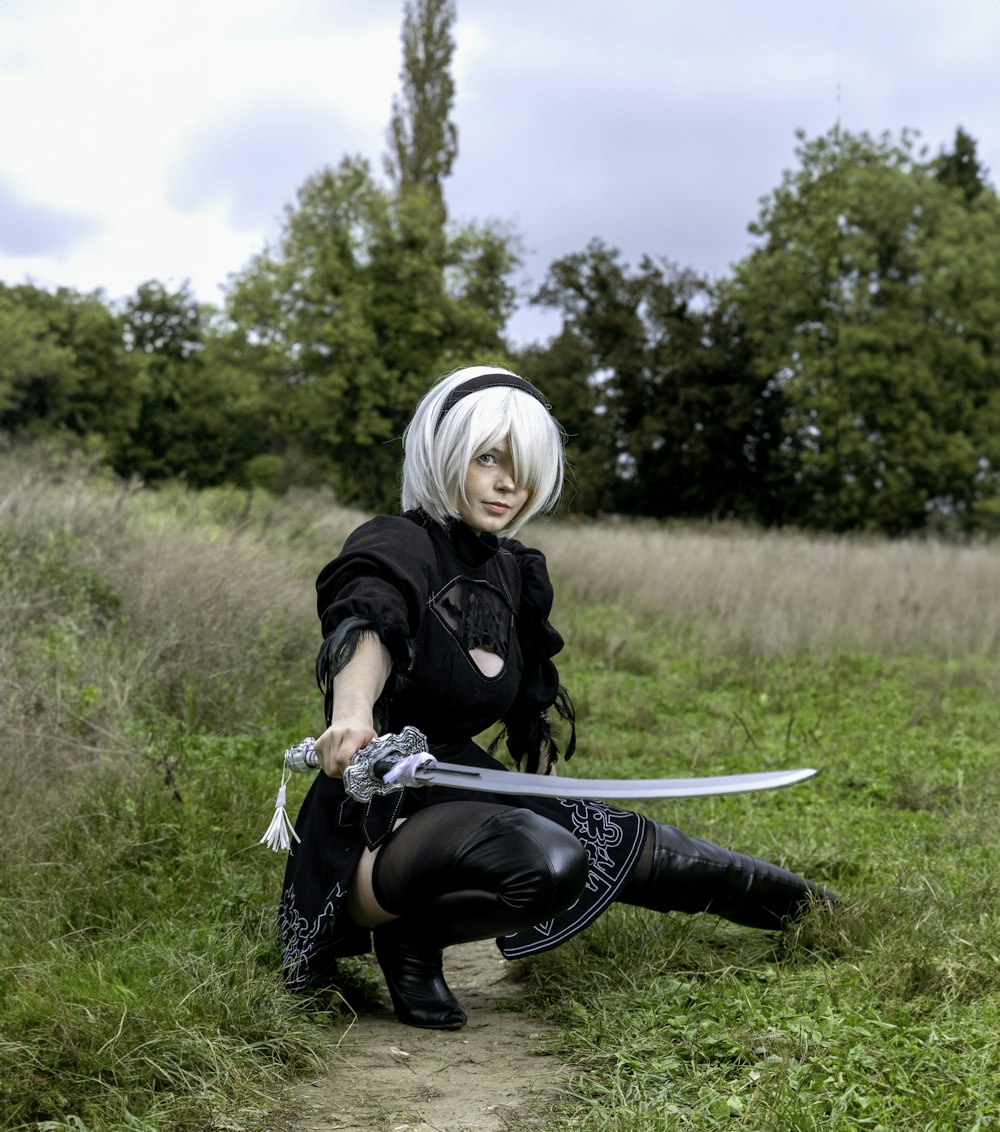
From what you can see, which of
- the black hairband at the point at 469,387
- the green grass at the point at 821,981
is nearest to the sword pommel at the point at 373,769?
the green grass at the point at 821,981

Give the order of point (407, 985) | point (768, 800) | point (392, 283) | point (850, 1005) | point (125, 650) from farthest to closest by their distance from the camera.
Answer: point (392, 283) → point (125, 650) → point (768, 800) → point (407, 985) → point (850, 1005)

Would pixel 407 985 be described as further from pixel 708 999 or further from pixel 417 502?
pixel 417 502

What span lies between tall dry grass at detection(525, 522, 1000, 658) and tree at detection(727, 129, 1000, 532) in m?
16.4

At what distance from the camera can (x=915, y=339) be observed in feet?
104

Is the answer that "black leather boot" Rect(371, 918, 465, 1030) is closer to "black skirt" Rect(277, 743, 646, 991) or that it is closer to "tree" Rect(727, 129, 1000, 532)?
"black skirt" Rect(277, 743, 646, 991)

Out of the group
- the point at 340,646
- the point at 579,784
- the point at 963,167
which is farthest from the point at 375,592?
the point at 963,167

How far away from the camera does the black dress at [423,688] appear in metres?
2.95

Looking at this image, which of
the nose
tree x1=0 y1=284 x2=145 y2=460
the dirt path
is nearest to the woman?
the nose

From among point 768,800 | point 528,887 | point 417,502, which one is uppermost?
point 417,502

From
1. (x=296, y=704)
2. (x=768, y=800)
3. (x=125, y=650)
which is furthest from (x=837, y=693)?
(x=125, y=650)

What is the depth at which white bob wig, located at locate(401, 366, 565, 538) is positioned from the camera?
3113mm

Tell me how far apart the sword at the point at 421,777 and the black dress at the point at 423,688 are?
0.27 metres

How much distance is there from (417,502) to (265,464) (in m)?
32.9

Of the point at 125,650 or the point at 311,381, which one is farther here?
the point at 311,381
